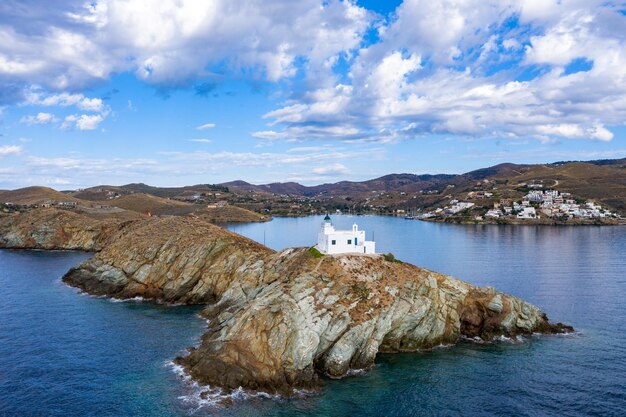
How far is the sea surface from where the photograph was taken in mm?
37219

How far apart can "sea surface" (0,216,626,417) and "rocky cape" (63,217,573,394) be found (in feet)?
6.73

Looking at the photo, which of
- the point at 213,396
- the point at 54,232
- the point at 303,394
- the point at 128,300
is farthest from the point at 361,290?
the point at 54,232

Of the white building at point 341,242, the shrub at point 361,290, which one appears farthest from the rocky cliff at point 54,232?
the shrub at point 361,290

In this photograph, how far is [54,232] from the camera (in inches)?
5118

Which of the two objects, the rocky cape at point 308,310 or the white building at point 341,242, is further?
the white building at point 341,242

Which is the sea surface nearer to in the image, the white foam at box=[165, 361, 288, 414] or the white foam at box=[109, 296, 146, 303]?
the white foam at box=[165, 361, 288, 414]

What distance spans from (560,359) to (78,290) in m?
66.8

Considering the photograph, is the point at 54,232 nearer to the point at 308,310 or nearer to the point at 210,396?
the point at 308,310

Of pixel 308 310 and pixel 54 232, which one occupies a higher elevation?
pixel 54 232

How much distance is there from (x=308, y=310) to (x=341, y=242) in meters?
14.1

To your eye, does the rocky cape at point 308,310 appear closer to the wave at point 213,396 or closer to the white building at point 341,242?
the wave at point 213,396

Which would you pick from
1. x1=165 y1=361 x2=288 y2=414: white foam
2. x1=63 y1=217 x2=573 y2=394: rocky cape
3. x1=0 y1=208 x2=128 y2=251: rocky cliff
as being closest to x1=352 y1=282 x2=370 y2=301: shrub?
x1=63 y1=217 x2=573 y2=394: rocky cape

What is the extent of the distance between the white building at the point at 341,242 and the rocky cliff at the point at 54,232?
8234 cm

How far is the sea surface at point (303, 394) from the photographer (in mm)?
37219
